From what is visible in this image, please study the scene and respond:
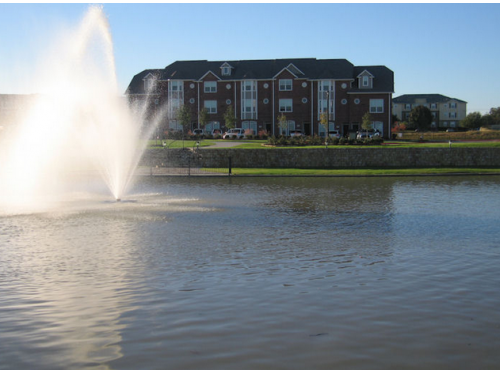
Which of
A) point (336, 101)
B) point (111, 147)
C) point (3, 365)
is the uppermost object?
point (336, 101)

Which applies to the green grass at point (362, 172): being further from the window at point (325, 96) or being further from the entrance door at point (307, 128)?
the entrance door at point (307, 128)

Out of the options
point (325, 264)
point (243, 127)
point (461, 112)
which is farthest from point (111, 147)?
point (461, 112)

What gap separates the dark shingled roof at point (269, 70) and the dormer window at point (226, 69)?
54 cm

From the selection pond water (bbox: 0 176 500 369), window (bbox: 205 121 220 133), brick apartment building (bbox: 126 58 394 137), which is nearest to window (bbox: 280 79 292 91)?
brick apartment building (bbox: 126 58 394 137)

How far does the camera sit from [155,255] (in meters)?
14.5

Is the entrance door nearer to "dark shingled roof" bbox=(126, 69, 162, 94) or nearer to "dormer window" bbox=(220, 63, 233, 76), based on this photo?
"dormer window" bbox=(220, 63, 233, 76)

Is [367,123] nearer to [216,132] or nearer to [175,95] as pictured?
[216,132]

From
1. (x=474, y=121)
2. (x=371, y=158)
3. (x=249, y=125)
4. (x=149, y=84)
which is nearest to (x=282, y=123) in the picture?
(x=249, y=125)

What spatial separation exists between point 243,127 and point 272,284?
73.0 m

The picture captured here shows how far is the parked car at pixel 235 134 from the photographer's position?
73.9 m

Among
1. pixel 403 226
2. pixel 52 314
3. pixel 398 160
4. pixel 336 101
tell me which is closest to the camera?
pixel 52 314

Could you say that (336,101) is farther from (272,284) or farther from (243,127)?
(272,284)

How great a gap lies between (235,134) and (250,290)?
210 feet

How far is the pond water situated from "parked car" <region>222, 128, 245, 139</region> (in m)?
51.9
